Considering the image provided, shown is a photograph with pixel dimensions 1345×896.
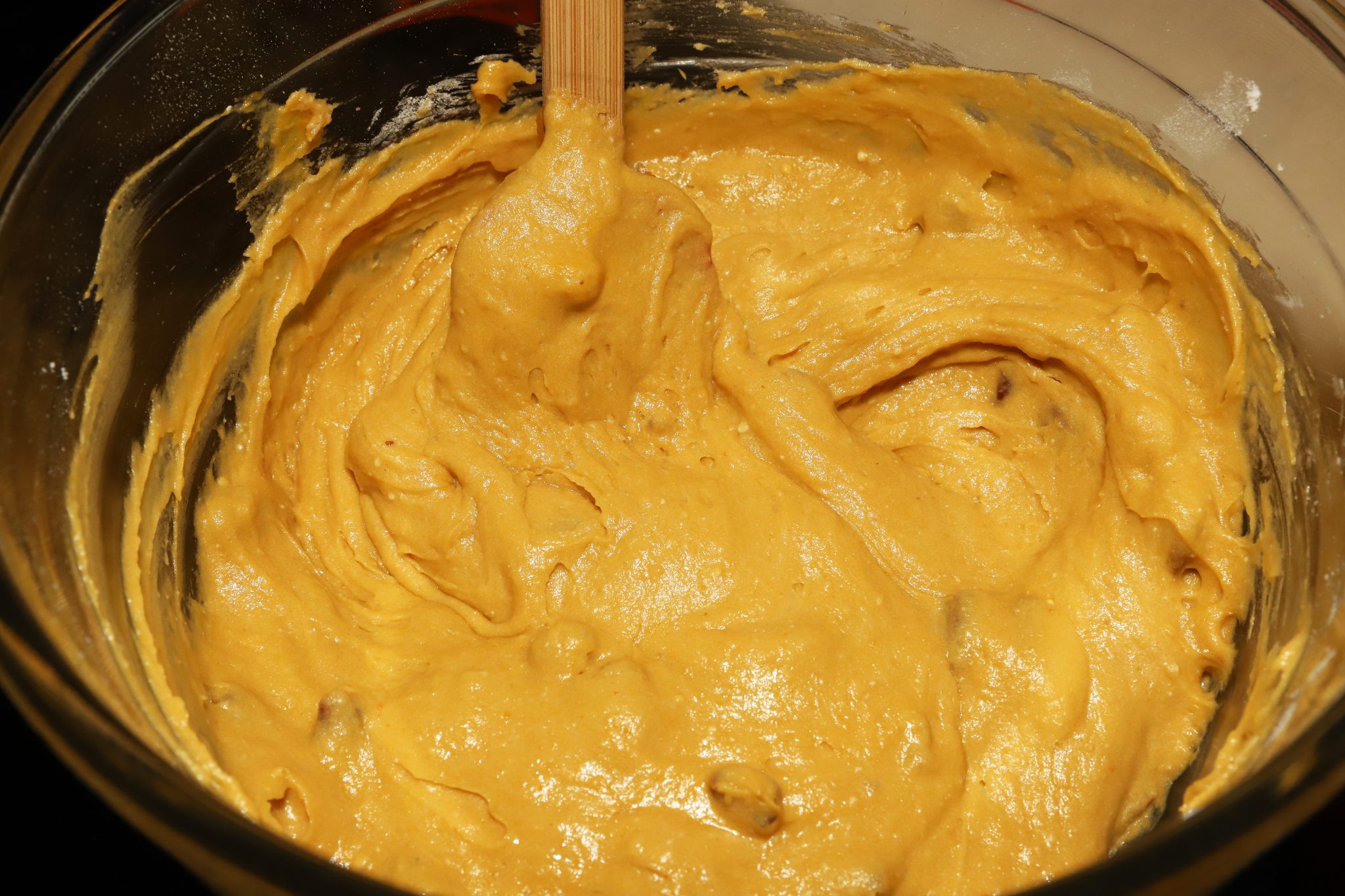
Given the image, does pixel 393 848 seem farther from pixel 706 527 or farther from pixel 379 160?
pixel 379 160

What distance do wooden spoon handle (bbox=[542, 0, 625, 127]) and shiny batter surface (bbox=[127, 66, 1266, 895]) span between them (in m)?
0.06

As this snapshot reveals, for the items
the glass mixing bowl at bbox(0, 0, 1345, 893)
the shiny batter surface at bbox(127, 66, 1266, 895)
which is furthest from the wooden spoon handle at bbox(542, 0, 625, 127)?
the glass mixing bowl at bbox(0, 0, 1345, 893)

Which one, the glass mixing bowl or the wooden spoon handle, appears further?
the wooden spoon handle

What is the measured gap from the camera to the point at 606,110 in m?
1.98

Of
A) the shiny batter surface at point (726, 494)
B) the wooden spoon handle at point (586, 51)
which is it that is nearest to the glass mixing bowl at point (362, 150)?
the shiny batter surface at point (726, 494)

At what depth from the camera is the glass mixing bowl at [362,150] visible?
58.8 inches

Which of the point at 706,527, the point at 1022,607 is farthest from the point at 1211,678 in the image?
the point at 706,527

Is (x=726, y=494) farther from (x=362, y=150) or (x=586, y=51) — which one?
(x=362, y=150)

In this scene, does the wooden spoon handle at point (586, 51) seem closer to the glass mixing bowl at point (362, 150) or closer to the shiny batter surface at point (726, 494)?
the shiny batter surface at point (726, 494)

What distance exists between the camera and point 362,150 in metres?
2.07

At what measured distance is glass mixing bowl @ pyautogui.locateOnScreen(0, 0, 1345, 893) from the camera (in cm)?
149

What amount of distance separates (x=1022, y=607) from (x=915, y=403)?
19.8 inches

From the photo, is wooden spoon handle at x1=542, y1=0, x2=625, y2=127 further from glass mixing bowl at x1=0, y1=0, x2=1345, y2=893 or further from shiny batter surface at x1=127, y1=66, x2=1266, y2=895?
glass mixing bowl at x1=0, y1=0, x2=1345, y2=893

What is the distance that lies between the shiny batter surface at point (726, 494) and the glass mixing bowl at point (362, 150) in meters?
0.07
